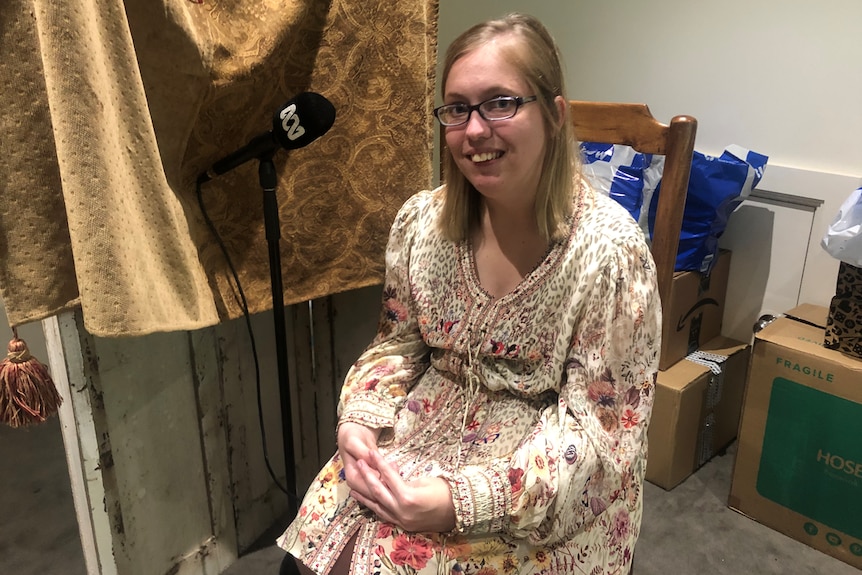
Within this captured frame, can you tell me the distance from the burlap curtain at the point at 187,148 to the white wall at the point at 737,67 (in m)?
0.91

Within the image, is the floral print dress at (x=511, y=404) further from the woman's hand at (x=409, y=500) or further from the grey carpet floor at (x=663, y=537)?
the grey carpet floor at (x=663, y=537)

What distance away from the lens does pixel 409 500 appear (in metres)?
0.90

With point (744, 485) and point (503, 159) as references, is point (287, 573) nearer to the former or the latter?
point (503, 159)

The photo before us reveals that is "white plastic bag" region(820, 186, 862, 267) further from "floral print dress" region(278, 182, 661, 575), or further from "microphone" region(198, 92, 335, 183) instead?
"microphone" region(198, 92, 335, 183)

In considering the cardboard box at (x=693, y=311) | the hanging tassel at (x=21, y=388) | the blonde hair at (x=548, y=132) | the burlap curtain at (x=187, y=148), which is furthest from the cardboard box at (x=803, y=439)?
the hanging tassel at (x=21, y=388)

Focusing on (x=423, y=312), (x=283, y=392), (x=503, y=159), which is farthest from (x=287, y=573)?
(x=503, y=159)

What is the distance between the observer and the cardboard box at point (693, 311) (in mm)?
1751

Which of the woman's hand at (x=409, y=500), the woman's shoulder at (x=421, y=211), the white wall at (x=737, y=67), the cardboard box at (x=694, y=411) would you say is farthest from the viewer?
the cardboard box at (x=694, y=411)

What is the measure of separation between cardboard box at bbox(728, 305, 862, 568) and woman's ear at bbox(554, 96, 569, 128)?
2.95 ft

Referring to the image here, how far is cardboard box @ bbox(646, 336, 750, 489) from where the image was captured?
67.8 inches

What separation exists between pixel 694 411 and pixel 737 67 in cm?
92

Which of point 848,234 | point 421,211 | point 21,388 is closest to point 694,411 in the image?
point 848,234

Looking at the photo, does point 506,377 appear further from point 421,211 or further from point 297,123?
point 297,123

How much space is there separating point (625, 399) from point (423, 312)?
36cm
